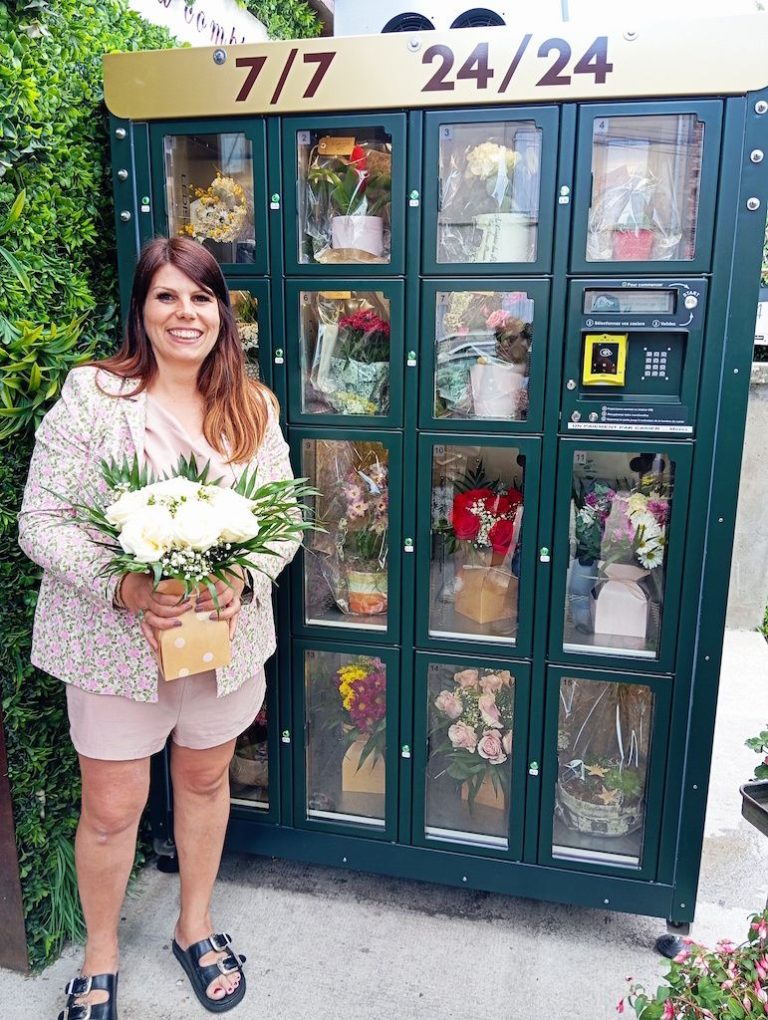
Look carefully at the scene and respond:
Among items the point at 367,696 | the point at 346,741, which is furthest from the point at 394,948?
the point at 367,696

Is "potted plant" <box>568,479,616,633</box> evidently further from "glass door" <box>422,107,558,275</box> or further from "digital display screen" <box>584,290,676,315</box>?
"glass door" <box>422,107,558,275</box>

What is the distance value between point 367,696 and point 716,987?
1.22 meters

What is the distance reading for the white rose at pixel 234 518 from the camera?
152 cm

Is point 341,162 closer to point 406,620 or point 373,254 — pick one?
point 373,254

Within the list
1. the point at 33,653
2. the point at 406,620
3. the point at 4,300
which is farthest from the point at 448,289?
the point at 33,653

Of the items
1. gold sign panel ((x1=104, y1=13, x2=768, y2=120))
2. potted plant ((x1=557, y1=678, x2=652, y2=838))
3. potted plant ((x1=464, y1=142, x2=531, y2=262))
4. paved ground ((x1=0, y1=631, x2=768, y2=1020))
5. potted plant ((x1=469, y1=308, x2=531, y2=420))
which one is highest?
gold sign panel ((x1=104, y1=13, x2=768, y2=120))

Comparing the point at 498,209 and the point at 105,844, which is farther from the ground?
the point at 498,209

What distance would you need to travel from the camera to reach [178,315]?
1732mm

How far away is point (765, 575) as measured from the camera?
4.32 meters

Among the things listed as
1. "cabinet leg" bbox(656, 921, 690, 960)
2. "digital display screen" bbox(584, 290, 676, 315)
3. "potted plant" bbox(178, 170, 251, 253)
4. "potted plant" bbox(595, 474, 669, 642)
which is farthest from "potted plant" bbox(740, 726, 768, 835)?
"potted plant" bbox(178, 170, 251, 253)

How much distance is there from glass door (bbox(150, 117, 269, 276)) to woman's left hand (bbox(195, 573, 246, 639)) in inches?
35.2

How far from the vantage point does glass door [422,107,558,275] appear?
1.93m

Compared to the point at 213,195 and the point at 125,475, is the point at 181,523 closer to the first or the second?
the point at 125,475

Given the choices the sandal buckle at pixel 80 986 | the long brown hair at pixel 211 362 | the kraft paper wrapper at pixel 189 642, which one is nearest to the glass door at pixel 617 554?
the long brown hair at pixel 211 362
